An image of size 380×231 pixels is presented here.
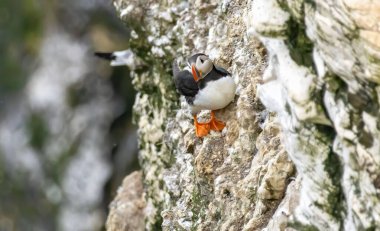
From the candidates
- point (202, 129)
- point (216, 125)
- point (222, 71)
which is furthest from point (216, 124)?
point (222, 71)

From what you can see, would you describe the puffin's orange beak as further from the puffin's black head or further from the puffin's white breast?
the puffin's white breast

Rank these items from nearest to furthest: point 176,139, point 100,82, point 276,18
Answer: point 276,18 → point 176,139 → point 100,82

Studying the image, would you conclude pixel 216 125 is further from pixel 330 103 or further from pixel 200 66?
pixel 330 103

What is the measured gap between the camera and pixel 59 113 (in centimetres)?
3266

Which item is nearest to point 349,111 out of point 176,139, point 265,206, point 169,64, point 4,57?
point 265,206

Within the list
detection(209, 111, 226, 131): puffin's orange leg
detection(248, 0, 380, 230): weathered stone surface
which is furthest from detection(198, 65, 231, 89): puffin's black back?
detection(248, 0, 380, 230): weathered stone surface

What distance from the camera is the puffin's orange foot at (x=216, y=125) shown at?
13369mm

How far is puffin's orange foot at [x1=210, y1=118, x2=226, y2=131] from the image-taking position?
43.9 ft

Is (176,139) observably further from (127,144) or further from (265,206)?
(127,144)

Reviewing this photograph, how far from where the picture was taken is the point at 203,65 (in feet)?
42.4

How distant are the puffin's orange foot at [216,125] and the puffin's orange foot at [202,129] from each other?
0.26 feet

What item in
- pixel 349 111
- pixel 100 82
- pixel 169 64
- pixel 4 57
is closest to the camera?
pixel 349 111

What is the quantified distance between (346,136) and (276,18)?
1367 millimetres

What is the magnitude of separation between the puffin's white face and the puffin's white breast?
188 mm
